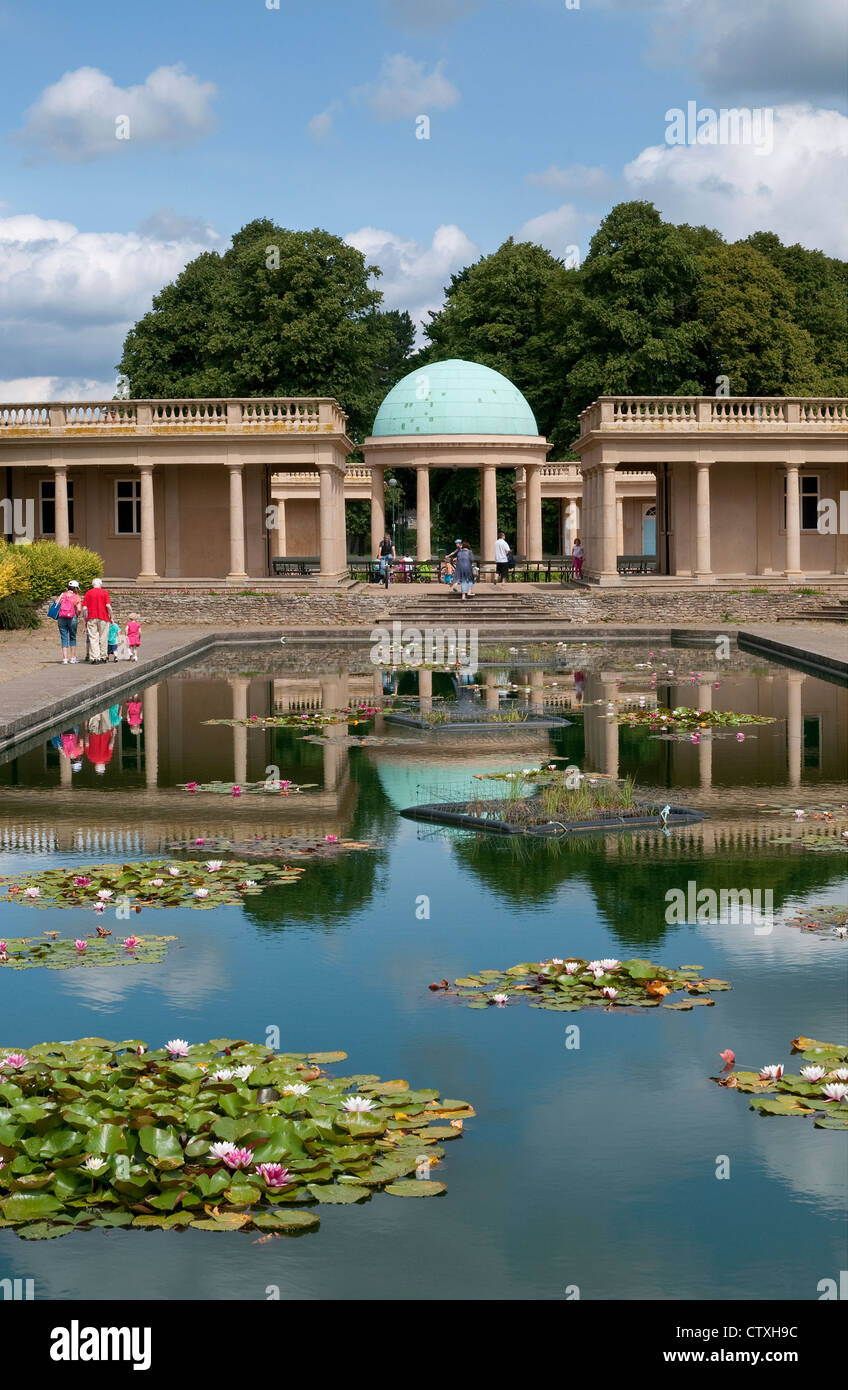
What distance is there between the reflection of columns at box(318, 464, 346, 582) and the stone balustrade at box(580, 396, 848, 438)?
722 cm

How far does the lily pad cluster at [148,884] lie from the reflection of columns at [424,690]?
10622mm

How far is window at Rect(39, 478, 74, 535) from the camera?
48.8 m

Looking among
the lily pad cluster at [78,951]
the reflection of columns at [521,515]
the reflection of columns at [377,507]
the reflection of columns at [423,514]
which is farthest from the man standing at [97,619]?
the reflection of columns at [521,515]

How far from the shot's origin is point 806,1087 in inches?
303

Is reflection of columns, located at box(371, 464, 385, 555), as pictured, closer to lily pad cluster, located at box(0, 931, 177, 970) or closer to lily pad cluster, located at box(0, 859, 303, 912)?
lily pad cluster, located at box(0, 859, 303, 912)

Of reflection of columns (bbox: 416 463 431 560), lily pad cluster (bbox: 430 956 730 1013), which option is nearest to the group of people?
lily pad cluster (bbox: 430 956 730 1013)

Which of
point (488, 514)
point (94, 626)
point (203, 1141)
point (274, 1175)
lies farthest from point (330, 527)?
point (274, 1175)

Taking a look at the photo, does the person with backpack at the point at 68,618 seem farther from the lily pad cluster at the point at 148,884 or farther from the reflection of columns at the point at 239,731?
the lily pad cluster at the point at 148,884

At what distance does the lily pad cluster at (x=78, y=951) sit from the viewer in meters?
10.0

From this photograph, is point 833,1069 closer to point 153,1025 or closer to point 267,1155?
point 267,1155

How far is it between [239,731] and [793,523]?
27.9 metres

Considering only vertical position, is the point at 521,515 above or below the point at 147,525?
above

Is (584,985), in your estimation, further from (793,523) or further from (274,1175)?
(793,523)
